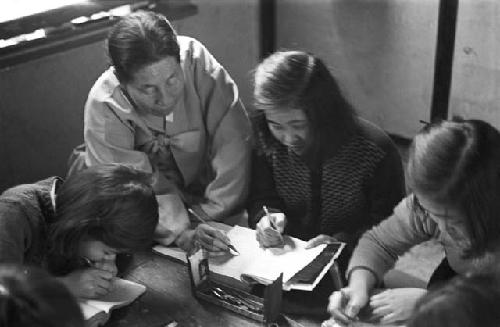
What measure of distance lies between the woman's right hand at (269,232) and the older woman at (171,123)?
0.16m

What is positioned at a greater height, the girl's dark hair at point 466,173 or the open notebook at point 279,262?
the girl's dark hair at point 466,173

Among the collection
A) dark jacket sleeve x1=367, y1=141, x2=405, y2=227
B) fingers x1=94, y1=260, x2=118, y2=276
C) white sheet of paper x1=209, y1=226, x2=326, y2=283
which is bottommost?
white sheet of paper x1=209, y1=226, x2=326, y2=283

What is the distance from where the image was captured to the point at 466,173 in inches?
65.6

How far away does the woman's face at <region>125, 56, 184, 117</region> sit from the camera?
2.12m

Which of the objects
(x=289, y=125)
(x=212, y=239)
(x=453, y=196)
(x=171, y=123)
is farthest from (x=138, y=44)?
(x=453, y=196)

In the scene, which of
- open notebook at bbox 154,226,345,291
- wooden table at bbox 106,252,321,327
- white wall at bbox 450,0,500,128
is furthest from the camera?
white wall at bbox 450,0,500,128

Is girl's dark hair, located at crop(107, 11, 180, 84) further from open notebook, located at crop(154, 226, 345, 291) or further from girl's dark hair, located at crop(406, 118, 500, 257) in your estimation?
girl's dark hair, located at crop(406, 118, 500, 257)

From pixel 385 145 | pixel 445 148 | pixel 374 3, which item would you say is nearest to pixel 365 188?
pixel 385 145

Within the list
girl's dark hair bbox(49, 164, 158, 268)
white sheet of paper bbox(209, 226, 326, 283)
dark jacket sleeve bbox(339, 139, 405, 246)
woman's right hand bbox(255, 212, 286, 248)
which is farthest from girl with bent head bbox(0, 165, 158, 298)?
dark jacket sleeve bbox(339, 139, 405, 246)

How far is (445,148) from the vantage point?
1.69m

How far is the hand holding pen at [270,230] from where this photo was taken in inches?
79.7

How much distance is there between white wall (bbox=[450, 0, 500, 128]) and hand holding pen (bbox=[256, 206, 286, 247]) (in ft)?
5.63

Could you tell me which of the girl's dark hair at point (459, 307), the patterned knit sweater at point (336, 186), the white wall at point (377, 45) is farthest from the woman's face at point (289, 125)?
the white wall at point (377, 45)

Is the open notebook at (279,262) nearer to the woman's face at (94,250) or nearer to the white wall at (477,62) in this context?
the woman's face at (94,250)
